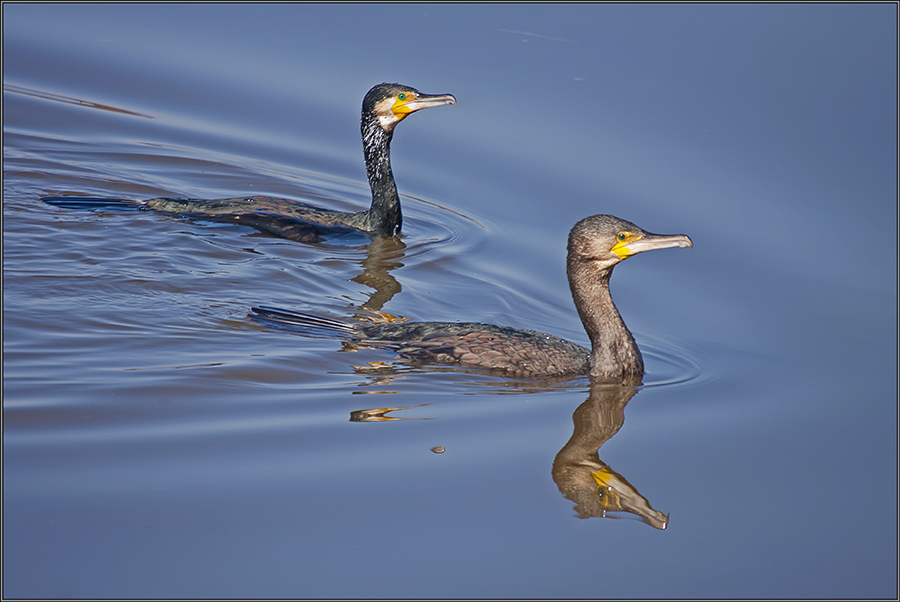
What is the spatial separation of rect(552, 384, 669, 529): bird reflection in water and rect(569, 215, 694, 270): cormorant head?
80cm

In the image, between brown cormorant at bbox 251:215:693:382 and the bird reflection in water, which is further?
brown cormorant at bbox 251:215:693:382

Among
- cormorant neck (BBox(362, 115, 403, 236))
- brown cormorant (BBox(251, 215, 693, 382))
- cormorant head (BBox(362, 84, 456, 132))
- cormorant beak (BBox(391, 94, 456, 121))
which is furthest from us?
cormorant neck (BBox(362, 115, 403, 236))

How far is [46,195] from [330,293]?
3107mm

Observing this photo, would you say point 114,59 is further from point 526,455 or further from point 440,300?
point 526,455

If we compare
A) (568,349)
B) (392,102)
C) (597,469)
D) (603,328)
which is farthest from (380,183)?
(597,469)

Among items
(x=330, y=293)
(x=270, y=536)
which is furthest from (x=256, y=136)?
(x=270, y=536)

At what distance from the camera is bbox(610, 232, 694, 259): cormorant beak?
613 cm

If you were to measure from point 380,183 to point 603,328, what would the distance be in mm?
3578

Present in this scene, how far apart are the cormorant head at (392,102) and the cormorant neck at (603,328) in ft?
10.2

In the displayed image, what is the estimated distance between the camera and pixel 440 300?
7973 mm

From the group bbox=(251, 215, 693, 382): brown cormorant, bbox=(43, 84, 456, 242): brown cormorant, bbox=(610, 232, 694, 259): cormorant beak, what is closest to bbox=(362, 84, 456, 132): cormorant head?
bbox=(43, 84, 456, 242): brown cormorant

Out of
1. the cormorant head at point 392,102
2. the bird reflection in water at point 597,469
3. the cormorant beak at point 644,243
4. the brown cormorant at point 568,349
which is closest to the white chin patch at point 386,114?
the cormorant head at point 392,102

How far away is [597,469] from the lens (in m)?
A: 5.45

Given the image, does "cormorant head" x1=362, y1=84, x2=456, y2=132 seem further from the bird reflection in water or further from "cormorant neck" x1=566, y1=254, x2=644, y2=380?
the bird reflection in water
